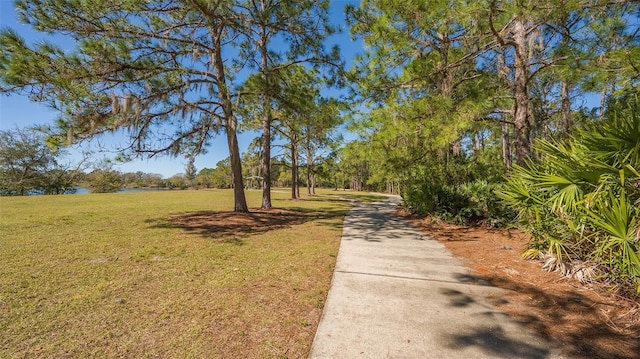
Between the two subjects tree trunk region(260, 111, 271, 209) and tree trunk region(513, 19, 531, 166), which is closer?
tree trunk region(513, 19, 531, 166)

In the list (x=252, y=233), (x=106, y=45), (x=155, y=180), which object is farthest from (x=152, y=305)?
(x=155, y=180)

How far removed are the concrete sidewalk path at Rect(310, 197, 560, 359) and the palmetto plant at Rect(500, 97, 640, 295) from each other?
1370 mm

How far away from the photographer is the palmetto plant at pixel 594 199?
274cm

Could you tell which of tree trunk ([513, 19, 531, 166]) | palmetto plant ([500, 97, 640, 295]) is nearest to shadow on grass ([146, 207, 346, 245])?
palmetto plant ([500, 97, 640, 295])

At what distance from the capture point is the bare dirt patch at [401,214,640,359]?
218 centimetres

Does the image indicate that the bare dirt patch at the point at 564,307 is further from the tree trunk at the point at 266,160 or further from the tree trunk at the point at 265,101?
the tree trunk at the point at 266,160

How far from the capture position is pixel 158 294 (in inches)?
114

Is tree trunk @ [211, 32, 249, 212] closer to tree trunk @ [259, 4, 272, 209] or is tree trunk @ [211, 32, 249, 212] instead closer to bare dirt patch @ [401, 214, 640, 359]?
tree trunk @ [259, 4, 272, 209]

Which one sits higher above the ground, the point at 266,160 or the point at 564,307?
the point at 266,160

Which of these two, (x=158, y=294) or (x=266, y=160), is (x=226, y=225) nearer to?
(x=158, y=294)

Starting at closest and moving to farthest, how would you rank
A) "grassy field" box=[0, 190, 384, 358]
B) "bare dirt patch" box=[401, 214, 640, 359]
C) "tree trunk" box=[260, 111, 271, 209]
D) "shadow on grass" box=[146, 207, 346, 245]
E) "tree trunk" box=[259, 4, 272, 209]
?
"grassy field" box=[0, 190, 384, 358], "bare dirt patch" box=[401, 214, 640, 359], "shadow on grass" box=[146, 207, 346, 245], "tree trunk" box=[259, 4, 272, 209], "tree trunk" box=[260, 111, 271, 209]

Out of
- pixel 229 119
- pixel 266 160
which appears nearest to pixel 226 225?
pixel 229 119

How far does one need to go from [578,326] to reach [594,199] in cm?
158

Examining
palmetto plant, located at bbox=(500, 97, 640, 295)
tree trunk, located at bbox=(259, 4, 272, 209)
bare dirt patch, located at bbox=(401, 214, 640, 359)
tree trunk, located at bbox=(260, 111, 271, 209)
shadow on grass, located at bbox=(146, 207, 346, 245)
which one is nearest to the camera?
bare dirt patch, located at bbox=(401, 214, 640, 359)
